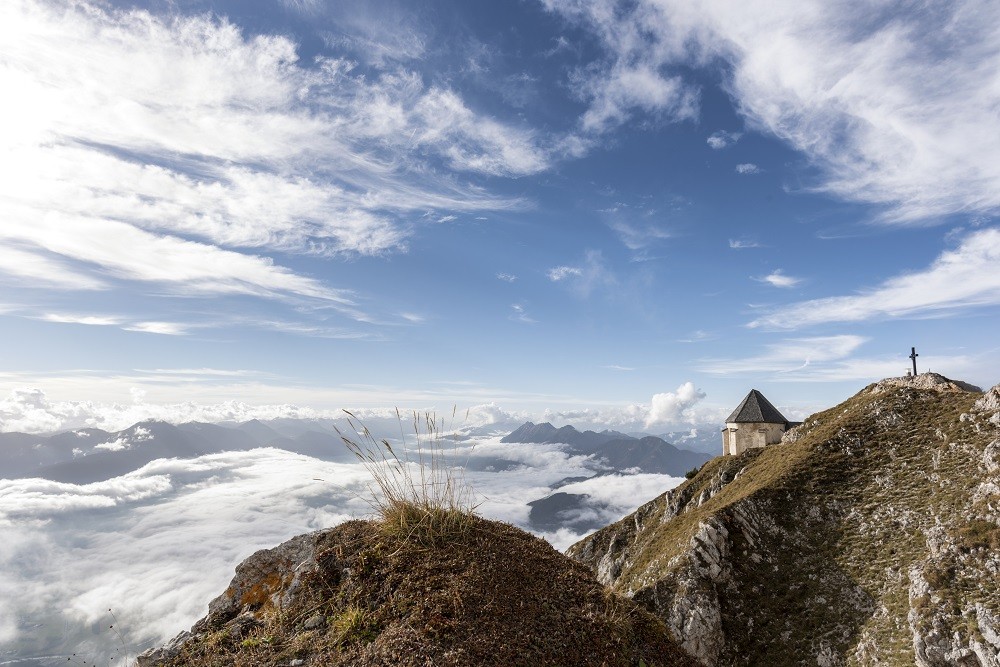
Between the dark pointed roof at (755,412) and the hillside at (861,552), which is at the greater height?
the dark pointed roof at (755,412)

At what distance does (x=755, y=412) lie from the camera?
56562mm

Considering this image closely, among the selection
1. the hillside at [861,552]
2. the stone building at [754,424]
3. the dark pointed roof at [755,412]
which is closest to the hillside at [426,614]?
the hillside at [861,552]

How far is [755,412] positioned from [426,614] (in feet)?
198

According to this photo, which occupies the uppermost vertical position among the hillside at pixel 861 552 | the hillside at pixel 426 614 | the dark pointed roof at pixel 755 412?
the dark pointed roof at pixel 755 412

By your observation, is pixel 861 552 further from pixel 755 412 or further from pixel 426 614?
pixel 426 614

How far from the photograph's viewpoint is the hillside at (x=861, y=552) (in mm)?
23662

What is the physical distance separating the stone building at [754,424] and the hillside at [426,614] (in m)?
55.2

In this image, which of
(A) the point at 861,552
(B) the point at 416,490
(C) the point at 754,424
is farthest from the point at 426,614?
(C) the point at 754,424

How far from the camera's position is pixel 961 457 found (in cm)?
2992

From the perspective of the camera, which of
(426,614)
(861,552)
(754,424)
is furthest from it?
(754,424)

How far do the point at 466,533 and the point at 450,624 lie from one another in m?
1.74

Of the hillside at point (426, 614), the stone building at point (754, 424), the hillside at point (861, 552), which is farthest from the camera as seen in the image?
the stone building at point (754, 424)

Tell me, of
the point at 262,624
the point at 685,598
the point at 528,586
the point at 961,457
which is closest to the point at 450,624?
the point at 528,586

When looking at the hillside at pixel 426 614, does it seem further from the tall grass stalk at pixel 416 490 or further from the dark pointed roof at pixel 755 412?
the dark pointed roof at pixel 755 412
